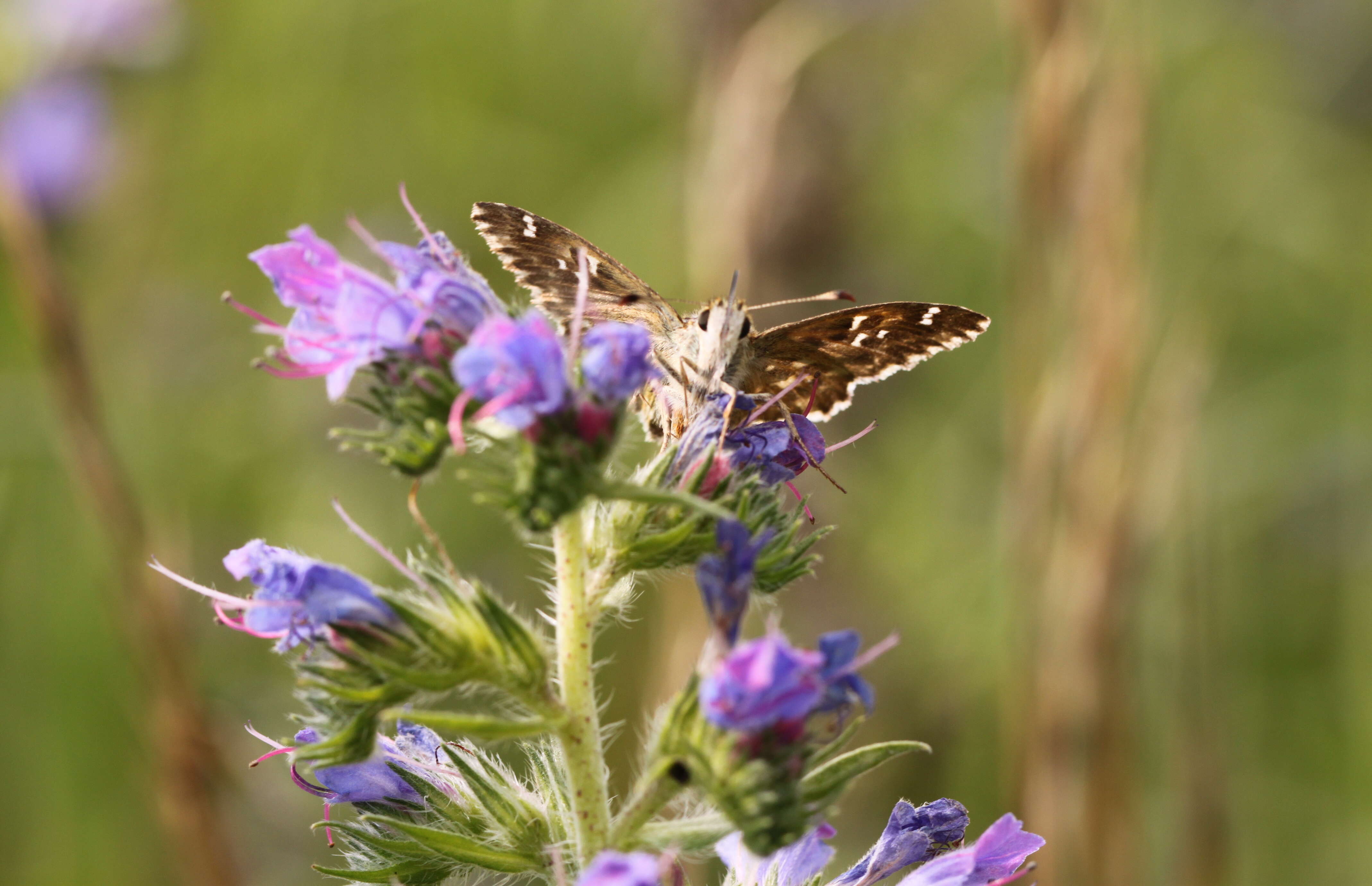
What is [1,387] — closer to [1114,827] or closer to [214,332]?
[214,332]

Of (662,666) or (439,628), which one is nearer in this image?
(439,628)

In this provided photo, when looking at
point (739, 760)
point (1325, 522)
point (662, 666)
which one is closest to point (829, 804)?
point (739, 760)

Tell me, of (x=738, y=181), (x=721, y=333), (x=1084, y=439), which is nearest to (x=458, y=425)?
(x=721, y=333)

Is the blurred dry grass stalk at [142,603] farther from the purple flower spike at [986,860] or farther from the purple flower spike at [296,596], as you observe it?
the purple flower spike at [986,860]

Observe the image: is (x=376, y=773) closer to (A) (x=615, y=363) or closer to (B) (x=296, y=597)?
(B) (x=296, y=597)

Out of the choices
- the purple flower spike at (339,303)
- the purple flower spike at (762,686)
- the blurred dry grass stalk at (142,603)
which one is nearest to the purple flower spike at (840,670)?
the purple flower spike at (762,686)
